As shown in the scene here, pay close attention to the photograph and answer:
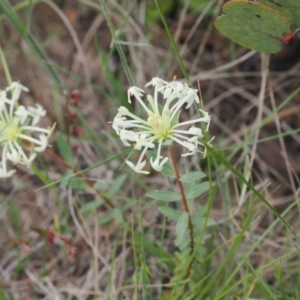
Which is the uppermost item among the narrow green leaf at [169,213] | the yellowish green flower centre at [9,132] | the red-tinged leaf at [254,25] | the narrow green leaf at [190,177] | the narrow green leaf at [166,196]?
the red-tinged leaf at [254,25]

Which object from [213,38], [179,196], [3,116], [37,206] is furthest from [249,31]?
[37,206]

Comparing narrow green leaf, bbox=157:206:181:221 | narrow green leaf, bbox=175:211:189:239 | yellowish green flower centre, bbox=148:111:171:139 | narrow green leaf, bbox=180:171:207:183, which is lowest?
narrow green leaf, bbox=157:206:181:221

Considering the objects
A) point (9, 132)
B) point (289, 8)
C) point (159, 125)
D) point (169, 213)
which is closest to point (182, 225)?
point (169, 213)

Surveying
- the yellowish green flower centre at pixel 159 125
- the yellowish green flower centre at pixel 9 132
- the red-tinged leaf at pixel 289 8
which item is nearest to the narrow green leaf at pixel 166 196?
the yellowish green flower centre at pixel 159 125

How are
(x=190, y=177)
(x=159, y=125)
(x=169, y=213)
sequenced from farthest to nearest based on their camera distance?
1. (x=169, y=213)
2. (x=190, y=177)
3. (x=159, y=125)

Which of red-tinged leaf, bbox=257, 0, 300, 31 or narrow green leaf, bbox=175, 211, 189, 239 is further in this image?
red-tinged leaf, bbox=257, 0, 300, 31

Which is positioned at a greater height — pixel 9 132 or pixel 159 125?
pixel 159 125

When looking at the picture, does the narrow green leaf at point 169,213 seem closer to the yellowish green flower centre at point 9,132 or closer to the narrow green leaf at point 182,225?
the narrow green leaf at point 182,225

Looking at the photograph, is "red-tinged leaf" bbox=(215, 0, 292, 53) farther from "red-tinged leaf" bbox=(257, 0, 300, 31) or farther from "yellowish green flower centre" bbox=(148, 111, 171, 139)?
"yellowish green flower centre" bbox=(148, 111, 171, 139)

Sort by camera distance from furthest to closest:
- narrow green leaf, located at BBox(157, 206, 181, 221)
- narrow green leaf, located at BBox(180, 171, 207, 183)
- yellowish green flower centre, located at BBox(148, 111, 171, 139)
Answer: narrow green leaf, located at BBox(157, 206, 181, 221)
narrow green leaf, located at BBox(180, 171, 207, 183)
yellowish green flower centre, located at BBox(148, 111, 171, 139)

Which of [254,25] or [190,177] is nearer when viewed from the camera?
[190,177]

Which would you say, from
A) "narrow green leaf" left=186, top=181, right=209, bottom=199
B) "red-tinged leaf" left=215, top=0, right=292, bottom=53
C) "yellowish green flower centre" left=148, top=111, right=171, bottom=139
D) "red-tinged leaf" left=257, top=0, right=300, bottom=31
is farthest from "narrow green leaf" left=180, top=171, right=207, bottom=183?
"red-tinged leaf" left=257, top=0, right=300, bottom=31

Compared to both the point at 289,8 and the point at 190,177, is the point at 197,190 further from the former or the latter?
the point at 289,8
